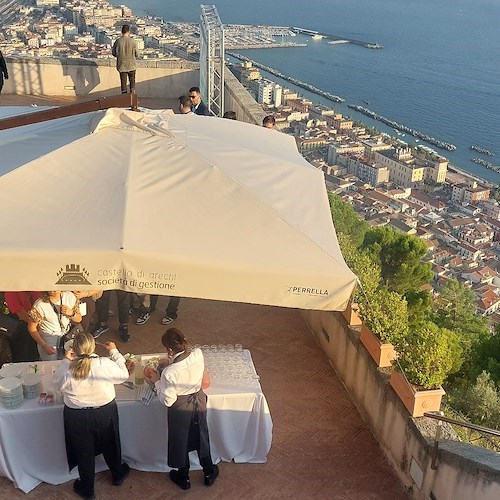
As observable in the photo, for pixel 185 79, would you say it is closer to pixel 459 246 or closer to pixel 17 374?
pixel 17 374

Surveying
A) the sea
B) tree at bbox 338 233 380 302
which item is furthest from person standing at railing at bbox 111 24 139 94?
the sea

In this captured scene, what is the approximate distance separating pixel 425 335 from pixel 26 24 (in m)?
110

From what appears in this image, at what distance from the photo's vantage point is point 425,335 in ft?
13.7

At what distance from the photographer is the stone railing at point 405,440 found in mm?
3621

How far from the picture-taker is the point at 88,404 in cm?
352

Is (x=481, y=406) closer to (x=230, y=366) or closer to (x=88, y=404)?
(x=230, y=366)

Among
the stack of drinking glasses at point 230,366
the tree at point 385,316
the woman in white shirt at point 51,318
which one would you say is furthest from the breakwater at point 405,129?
the woman in white shirt at point 51,318

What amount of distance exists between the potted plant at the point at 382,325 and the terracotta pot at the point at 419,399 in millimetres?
373

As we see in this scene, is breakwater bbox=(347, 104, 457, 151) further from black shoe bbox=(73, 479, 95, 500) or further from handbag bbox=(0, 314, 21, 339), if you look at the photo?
black shoe bbox=(73, 479, 95, 500)

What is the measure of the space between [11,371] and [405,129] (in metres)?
88.3

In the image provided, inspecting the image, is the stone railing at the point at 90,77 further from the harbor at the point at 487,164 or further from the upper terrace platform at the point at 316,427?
the harbor at the point at 487,164

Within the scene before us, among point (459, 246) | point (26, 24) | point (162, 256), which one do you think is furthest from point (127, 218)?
point (26, 24)

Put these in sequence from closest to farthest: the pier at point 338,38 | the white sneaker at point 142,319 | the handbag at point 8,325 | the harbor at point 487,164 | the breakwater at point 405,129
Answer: the handbag at point 8,325
the white sneaker at point 142,319
the harbor at point 487,164
the breakwater at point 405,129
the pier at point 338,38

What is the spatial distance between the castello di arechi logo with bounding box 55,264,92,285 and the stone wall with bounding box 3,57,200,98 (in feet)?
35.9
